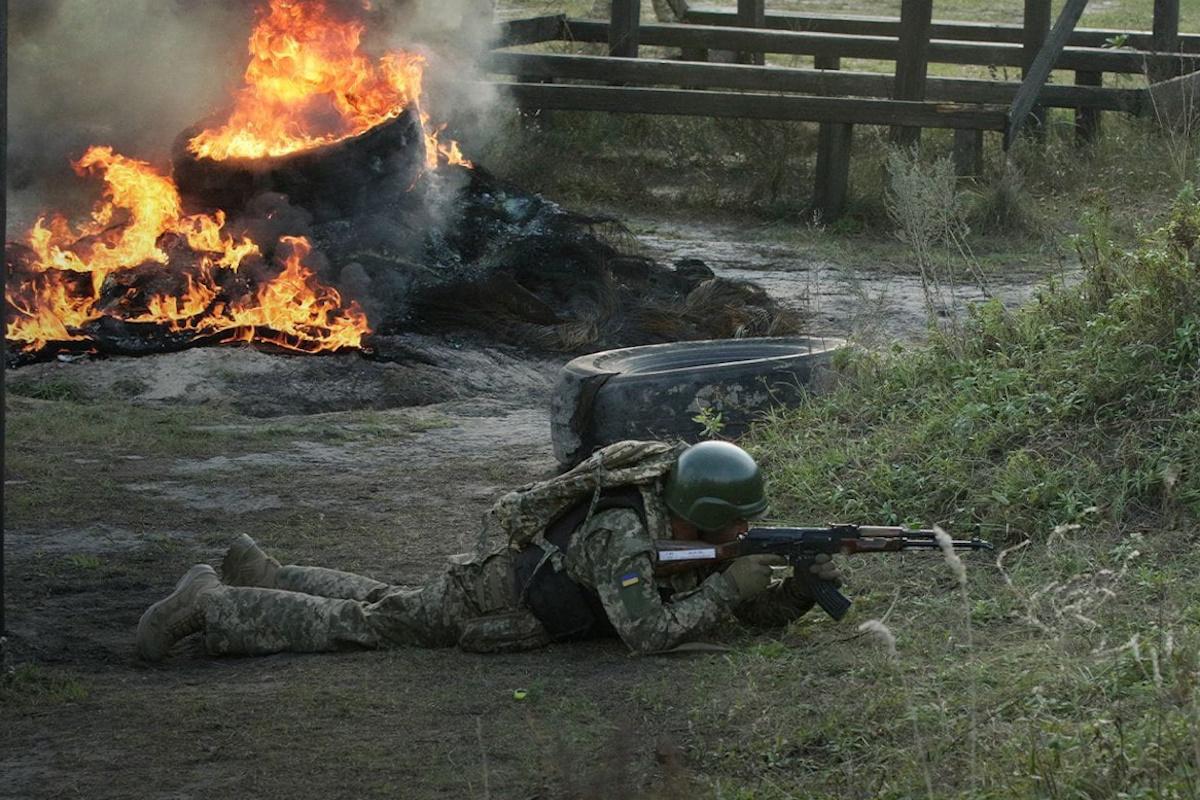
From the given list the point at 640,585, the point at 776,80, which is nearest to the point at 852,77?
the point at 776,80

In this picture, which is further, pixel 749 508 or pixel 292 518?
pixel 292 518

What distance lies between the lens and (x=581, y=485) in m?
6.05

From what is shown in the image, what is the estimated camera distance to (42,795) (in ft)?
16.3

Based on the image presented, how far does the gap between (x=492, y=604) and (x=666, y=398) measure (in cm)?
283

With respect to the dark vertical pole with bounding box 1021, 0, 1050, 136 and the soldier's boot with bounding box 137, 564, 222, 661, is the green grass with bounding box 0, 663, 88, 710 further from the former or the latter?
the dark vertical pole with bounding box 1021, 0, 1050, 136

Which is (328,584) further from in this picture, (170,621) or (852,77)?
(852,77)

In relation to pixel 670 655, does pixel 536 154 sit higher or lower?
higher

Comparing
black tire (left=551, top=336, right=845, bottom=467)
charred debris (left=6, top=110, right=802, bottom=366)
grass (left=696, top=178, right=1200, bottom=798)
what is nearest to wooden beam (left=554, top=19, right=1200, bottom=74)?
charred debris (left=6, top=110, right=802, bottom=366)

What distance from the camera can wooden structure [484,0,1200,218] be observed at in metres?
15.8

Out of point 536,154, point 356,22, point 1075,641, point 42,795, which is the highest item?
point 356,22

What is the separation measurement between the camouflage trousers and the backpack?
16cm

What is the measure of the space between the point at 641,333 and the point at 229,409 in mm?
3097

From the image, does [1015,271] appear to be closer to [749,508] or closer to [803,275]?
[803,275]

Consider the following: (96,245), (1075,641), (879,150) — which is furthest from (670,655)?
(879,150)
